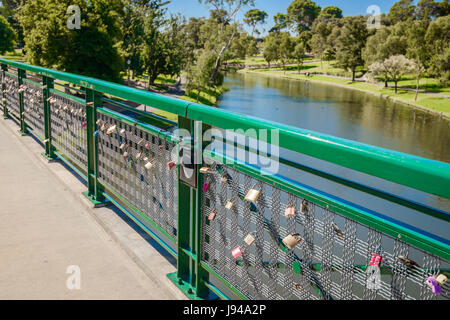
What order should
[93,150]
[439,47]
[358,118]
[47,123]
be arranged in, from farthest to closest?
[439,47], [358,118], [47,123], [93,150]

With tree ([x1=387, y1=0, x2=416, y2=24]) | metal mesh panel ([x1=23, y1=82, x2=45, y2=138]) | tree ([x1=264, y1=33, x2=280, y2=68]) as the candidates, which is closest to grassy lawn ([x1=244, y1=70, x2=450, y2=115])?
tree ([x1=264, y1=33, x2=280, y2=68])

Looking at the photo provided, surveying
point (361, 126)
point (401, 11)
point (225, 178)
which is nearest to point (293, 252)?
point (225, 178)

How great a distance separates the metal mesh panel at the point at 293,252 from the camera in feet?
5.65

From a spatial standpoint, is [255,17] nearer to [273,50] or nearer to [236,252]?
[273,50]

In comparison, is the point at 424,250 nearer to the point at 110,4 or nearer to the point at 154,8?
the point at 110,4

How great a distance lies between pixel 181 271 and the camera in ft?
9.98

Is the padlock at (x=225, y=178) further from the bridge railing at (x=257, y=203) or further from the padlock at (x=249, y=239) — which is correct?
the padlock at (x=249, y=239)

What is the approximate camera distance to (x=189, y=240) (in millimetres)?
2988

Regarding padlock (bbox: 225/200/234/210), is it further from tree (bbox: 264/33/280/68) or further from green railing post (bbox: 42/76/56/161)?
tree (bbox: 264/33/280/68)

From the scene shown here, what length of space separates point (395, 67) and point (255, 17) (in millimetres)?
109932

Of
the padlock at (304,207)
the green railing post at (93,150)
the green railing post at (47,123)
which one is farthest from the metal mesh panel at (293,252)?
the green railing post at (47,123)

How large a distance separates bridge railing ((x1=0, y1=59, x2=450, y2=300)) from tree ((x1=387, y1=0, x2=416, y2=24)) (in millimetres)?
101039

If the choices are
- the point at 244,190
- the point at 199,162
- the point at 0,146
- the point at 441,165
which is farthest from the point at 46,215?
the point at 441,165
